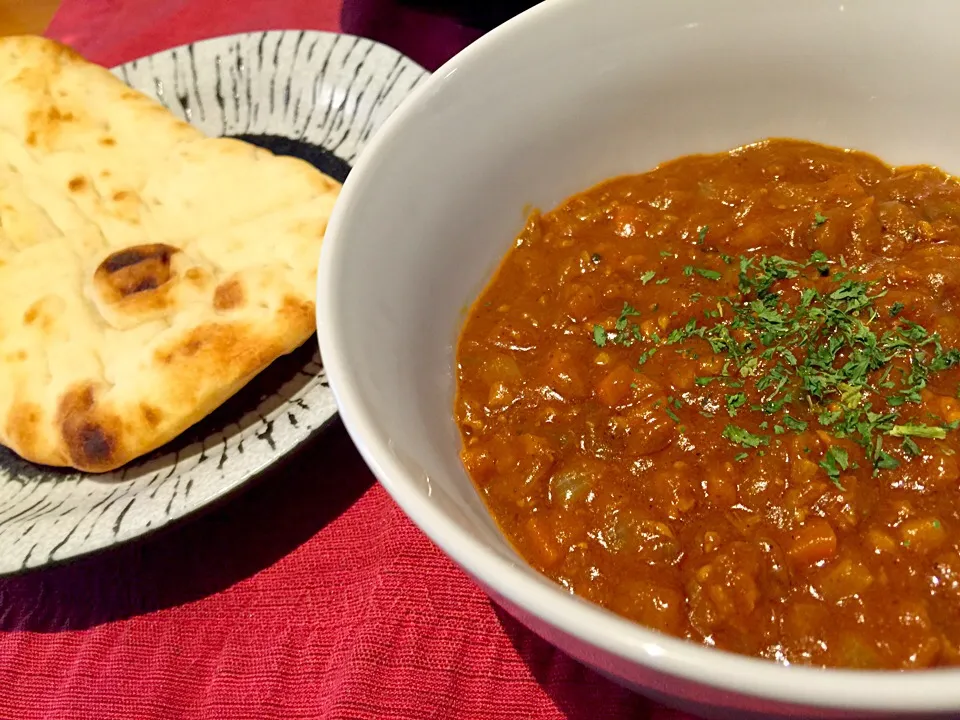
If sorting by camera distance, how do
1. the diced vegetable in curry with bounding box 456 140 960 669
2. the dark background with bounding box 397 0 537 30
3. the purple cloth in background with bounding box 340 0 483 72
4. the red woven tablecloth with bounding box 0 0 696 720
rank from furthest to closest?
the purple cloth in background with bounding box 340 0 483 72 → the dark background with bounding box 397 0 537 30 → the red woven tablecloth with bounding box 0 0 696 720 → the diced vegetable in curry with bounding box 456 140 960 669

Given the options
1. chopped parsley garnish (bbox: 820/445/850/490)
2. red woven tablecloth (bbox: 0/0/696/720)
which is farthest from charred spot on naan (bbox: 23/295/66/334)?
chopped parsley garnish (bbox: 820/445/850/490)

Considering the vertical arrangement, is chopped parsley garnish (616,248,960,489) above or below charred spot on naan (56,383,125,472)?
above

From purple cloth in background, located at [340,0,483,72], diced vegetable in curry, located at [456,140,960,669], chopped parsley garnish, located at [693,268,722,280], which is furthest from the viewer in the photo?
purple cloth in background, located at [340,0,483,72]

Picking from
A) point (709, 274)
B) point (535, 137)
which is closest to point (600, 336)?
point (709, 274)

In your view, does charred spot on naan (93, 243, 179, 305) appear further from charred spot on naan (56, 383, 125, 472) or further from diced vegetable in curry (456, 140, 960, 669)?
diced vegetable in curry (456, 140, 960, 669)

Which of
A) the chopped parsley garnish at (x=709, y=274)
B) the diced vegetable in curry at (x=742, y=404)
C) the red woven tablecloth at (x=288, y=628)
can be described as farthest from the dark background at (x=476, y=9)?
the red woven tablecloth at (x=288, y=628)

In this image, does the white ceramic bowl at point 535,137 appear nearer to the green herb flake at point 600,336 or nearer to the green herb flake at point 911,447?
the green herb flake at point 600,336
